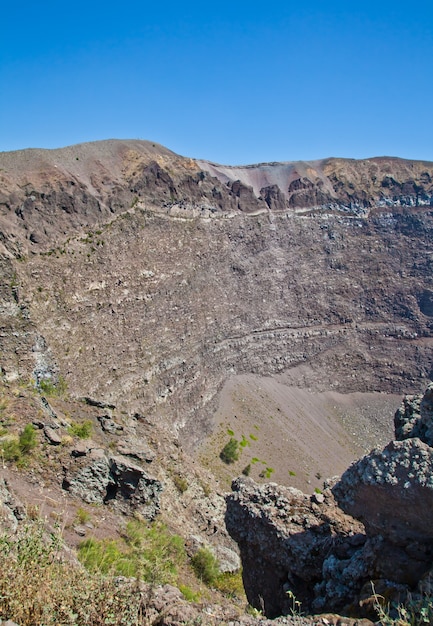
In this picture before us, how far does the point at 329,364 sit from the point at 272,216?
857 inches

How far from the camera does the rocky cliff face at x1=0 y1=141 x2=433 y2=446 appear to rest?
104 ft

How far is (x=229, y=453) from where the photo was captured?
35969 mm

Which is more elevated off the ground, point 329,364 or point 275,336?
point 275,336

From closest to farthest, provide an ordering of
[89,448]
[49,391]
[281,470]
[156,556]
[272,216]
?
1. [156,556]
2. [89,448]
3. [49,391]
4. [281,470]
5. [272,216]

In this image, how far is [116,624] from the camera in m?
5.60

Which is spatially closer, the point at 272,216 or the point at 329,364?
the point at 329,364

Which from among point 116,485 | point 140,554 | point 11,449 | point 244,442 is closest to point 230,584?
point 140,554

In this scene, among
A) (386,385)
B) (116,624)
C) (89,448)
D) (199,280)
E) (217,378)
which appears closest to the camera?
(116,624)

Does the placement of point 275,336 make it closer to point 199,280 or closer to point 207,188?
point 199,280

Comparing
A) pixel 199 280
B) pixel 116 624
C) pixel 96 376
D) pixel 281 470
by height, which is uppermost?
pixel 199 280

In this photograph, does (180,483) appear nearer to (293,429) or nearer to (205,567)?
(205,567)

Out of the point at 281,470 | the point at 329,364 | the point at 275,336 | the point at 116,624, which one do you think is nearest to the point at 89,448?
the point at 116,624

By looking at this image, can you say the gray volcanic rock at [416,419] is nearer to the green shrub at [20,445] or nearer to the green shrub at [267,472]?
the green shrub at [20,445]

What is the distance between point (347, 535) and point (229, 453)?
2612cm
